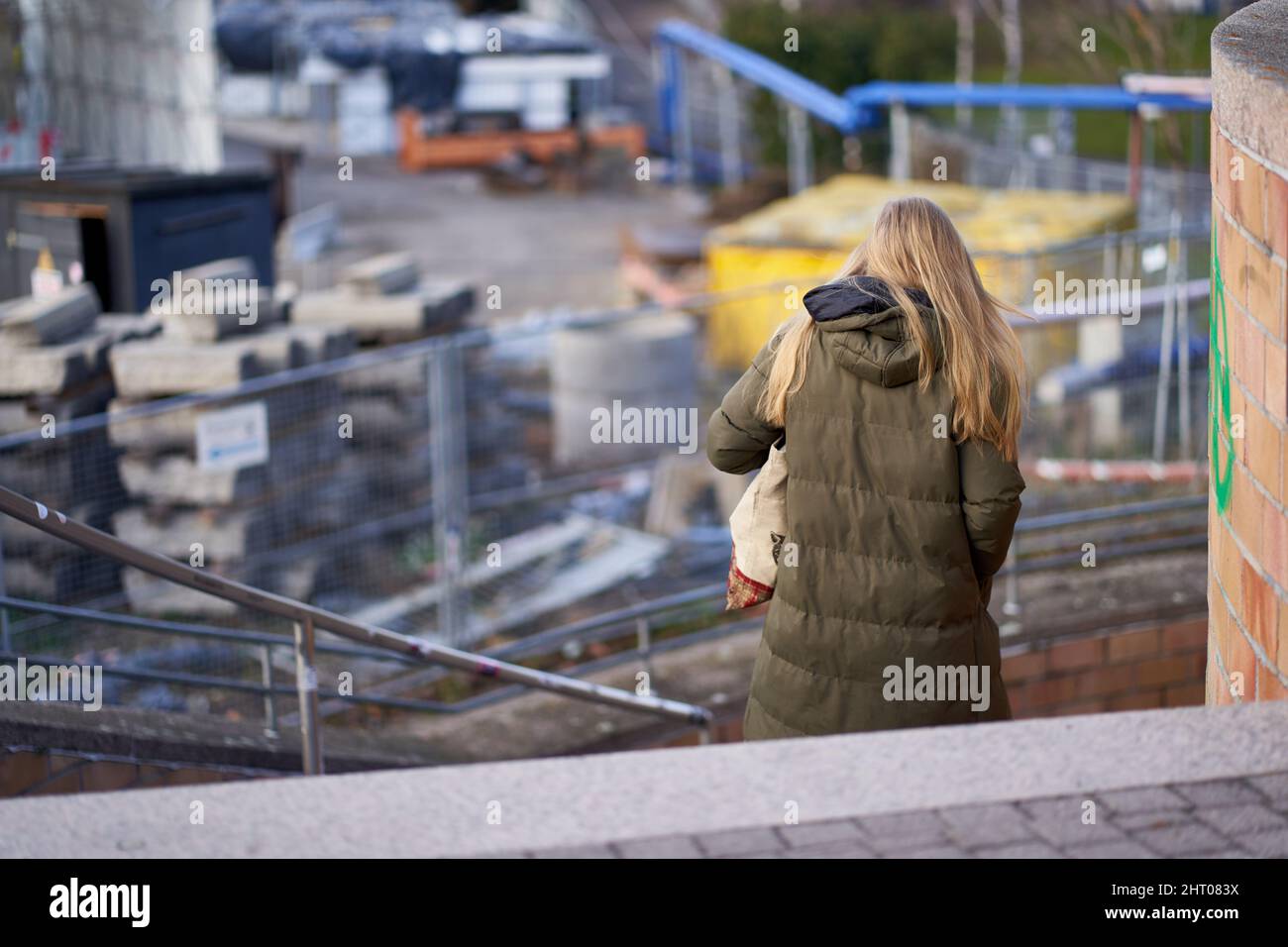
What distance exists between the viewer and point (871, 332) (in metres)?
3.70

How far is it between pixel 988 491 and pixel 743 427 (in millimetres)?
569

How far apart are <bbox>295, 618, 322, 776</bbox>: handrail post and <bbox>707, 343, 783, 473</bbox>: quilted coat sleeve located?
150 cm

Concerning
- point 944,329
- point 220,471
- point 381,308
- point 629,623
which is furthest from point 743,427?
point 381,308

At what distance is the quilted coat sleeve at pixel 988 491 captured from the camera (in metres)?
3.73

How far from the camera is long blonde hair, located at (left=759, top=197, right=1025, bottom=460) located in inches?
145

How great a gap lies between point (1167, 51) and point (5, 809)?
50.7ft

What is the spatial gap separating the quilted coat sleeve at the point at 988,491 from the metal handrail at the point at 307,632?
1931 millimetres

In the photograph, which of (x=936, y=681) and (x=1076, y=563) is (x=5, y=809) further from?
(x=1076, y=563)

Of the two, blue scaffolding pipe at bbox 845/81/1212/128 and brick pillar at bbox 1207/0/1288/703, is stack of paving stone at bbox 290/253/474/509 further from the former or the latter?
blue scaffolding pipe at bbox 845/81/1212/128

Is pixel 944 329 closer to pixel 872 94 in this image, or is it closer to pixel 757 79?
pixel 872 94

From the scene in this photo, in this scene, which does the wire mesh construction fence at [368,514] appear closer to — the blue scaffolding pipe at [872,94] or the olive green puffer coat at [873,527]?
the olive green puffer coat at [873,527]

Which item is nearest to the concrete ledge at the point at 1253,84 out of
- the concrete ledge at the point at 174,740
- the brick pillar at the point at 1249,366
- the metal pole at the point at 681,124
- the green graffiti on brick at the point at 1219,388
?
the brick pillar at the point at 1249,366

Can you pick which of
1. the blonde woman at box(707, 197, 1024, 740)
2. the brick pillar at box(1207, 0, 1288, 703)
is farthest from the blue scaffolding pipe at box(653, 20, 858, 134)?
the blonde woman at box(707, 197, 1024, 740)
